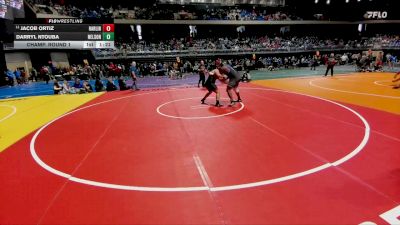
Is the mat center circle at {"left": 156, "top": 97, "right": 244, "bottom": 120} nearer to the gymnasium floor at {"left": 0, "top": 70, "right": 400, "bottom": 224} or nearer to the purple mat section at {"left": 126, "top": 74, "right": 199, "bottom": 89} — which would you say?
the gymnasium floor at {"left": 0, "top": 70, "right": 400, "bottom": 224}

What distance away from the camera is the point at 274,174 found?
475 cm

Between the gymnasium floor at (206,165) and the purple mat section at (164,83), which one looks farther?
the purple mat section at (164,83)

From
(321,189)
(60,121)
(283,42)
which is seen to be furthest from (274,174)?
(283,42)

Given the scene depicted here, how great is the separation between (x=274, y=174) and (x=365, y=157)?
1.94 m

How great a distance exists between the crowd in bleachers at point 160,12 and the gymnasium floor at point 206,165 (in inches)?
866

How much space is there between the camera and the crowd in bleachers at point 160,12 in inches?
1103
